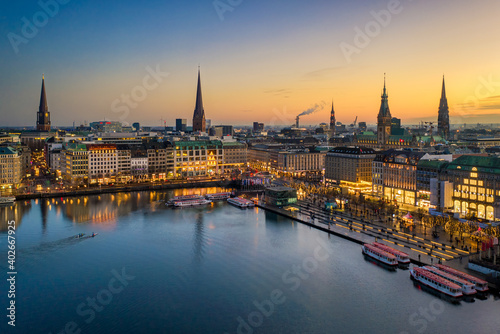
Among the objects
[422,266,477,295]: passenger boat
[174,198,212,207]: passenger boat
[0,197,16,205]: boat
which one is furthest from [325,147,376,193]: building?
[0,197,16,205]: boat

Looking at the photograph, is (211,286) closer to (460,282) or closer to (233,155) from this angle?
(460,282)

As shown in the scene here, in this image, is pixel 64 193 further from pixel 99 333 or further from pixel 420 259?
pixel 420 259

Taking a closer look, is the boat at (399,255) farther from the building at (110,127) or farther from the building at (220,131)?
the building at (220,131)

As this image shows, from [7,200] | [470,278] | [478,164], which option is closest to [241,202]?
[478,164]

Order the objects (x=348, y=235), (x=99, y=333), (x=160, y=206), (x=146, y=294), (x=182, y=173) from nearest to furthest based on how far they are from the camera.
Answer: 1. (x=99, y=333)
2. (x=146, y=294)
3. (x=348, y=235)
4. (x=160, y=206)
5. (x=182, y=173)

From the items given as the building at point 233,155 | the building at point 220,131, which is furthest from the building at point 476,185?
the building at point 220,131

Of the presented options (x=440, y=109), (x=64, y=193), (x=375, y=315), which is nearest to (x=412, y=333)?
(x=375, y=315)
